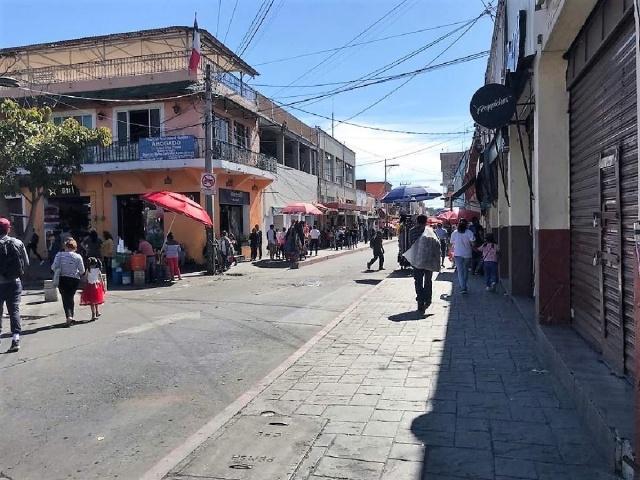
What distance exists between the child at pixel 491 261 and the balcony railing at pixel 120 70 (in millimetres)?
15104

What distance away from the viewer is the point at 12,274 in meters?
8.20

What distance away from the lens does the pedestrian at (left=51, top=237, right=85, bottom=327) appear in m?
10.3

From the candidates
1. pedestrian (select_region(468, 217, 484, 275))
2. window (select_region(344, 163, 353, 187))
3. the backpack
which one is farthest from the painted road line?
window (select_region(344, 163, 353, 187))

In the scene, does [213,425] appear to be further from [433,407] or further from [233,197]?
[233,197]

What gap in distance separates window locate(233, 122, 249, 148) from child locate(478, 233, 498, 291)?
16.5 metres

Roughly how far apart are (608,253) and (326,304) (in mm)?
7758

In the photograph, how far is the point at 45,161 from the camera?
1650 cm

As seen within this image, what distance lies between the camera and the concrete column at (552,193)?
7.61 meters

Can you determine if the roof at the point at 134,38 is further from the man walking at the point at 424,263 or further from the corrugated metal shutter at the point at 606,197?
the corrugated metal shutter at the point at 606,197

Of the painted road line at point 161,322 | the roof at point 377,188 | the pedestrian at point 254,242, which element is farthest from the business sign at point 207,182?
the roof at point 377,188

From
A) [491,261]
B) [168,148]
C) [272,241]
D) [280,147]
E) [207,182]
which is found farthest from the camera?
[280,147]

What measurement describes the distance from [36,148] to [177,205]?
162 inches

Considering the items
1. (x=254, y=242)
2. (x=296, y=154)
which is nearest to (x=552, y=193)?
(x=254, y=242)

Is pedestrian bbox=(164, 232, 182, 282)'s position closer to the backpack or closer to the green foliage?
the green foliage
